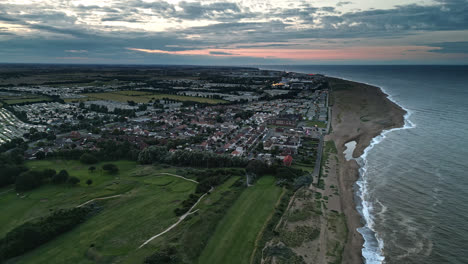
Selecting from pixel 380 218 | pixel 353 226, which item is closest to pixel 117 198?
pixel 353 226

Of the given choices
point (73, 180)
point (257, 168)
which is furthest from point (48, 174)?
point (257, 168)

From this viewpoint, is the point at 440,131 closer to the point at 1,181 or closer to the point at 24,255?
the point at 24,255

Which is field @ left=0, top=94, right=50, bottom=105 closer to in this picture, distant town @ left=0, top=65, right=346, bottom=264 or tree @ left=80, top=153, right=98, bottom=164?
distant town @ left=0, top=65, right=346, bottom=264

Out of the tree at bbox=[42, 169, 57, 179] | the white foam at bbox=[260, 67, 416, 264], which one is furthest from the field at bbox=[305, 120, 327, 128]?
the tree at bbox=[42, 169, 57, 179]

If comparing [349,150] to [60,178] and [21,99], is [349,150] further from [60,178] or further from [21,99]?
[21,99]

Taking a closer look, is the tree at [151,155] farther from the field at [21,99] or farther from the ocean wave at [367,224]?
the field at [21,99]

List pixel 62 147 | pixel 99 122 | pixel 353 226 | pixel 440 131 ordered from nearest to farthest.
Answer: pixel 353 226 → pixel 62 147 → pixel 440 131 → pixel 99 122
